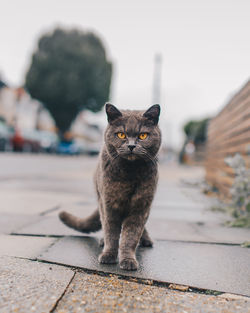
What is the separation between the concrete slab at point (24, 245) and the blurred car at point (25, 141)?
1727 cm

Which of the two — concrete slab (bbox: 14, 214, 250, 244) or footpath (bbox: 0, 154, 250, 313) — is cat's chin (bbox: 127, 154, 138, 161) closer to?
footpath (bbox: 0, 154, 250, 313)

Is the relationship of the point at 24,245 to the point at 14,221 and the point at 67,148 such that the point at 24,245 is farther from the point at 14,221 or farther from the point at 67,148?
the point at 67,148

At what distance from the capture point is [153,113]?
212 cm

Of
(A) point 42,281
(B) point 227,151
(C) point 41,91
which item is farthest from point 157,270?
(C) point 41,91

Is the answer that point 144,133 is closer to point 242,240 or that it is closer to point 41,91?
point 242,240

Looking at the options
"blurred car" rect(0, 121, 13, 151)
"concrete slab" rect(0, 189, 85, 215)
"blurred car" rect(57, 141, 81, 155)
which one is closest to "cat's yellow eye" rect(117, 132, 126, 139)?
"concrete slab" rect(0, 189, 85, 215)

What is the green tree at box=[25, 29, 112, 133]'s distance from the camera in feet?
89.8

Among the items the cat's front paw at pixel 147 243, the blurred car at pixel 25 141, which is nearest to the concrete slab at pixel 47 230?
the cat's front paw at pixel 147 243

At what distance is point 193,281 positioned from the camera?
1.65 metres

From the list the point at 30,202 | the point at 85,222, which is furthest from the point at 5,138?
the point at 85,222

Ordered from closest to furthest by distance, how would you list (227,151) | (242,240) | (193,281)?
(193,281) < (242,240) < (227,151)

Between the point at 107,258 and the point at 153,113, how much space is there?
1.01 metres

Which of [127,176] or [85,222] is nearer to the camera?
[127,176]

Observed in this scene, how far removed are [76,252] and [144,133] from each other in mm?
916
